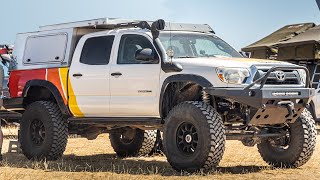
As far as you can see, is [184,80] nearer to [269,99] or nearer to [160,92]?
[160,92]

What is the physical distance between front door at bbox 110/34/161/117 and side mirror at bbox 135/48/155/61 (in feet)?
0.32

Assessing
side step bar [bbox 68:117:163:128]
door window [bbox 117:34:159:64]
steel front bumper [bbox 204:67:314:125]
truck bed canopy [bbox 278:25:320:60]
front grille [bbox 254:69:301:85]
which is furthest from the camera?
truck bed canopy [bbox 278:25:320:60]

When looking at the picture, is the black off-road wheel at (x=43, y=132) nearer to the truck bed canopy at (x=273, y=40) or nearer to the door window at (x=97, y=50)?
the door window at (x=97, y=50)

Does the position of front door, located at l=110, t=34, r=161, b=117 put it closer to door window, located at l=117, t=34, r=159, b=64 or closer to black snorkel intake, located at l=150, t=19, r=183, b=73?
door window, located at l=117, t=34, r=159, b=64

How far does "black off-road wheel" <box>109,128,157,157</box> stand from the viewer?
11961 mm

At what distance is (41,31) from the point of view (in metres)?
11.4

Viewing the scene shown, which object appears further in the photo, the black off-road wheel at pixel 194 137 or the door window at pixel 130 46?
the door window at pixel 130 46

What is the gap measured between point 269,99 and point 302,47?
11708mm

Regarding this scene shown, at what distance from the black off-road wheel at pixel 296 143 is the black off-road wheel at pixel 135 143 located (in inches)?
113

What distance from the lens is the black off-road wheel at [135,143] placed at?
12.0m

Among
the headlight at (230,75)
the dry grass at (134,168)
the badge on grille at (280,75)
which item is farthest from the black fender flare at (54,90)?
the badge on grille at (280,75)

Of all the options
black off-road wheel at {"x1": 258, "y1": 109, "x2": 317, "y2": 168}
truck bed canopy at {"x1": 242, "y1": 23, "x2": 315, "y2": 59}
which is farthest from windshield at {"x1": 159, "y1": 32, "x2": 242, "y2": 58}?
truck bed canopy at {"x1": 242, "y1": 23, "x2": 315, "y2": 59}

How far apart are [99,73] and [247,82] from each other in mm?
2521

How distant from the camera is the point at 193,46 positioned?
31.2ft
